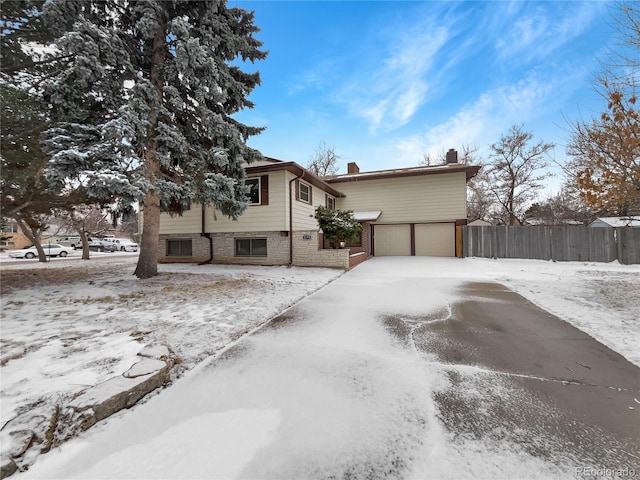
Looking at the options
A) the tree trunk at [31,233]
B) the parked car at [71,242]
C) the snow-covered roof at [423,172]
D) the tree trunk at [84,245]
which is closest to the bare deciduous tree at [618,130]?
the snow-covered roof at [423,172]

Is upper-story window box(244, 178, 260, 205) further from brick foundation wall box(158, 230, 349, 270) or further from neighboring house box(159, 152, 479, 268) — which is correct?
brick foundation wall box(158, 230, 349, 270)

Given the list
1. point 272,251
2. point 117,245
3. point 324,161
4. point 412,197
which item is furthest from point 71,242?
point 412,197

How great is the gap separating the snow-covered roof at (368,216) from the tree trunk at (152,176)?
33.1 ft

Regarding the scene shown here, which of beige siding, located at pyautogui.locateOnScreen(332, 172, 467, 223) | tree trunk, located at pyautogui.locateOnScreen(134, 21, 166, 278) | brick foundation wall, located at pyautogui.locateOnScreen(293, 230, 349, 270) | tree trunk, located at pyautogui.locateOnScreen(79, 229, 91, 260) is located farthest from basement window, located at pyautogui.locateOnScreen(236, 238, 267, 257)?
tree trunk, located at pyautogui.locateOnScreen(79, 229, 91, 260)

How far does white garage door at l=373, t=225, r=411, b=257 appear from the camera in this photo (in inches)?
625

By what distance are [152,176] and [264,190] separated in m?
4.58

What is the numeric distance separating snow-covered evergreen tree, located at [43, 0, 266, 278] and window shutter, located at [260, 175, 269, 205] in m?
2.06

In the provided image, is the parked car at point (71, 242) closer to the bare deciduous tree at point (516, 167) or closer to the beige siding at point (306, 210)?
the beige siding at point (306, 210)

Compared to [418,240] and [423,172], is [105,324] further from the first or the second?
[423,172]

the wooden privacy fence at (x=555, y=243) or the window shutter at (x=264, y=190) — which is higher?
the window shutter at (x=264, y=190)

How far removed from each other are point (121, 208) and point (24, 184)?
220 centimetres

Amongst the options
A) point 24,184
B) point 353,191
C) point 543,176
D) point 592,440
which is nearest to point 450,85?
point 353,191

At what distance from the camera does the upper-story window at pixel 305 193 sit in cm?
1241

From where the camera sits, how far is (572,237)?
1210cm
